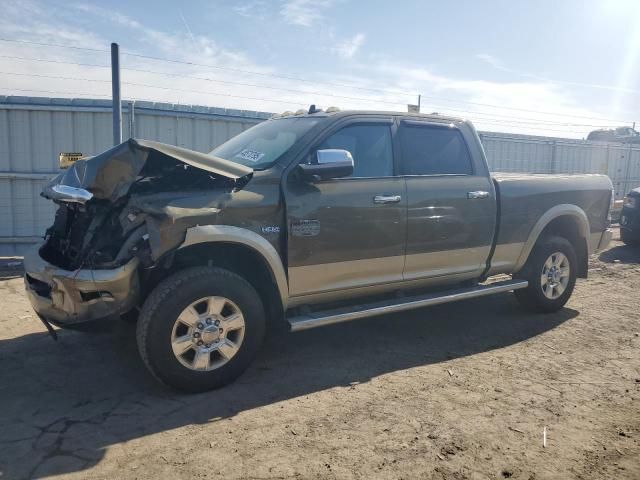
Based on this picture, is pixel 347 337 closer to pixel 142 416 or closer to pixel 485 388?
pixel 485 388

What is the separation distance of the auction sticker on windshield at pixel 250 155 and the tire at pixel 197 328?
3.65 feet

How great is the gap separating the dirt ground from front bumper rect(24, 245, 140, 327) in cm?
31

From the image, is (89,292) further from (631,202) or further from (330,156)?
(631,202)

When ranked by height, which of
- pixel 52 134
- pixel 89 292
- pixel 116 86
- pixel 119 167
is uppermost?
pixel 116 86

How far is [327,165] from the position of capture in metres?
4.24

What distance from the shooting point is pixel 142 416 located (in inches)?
141

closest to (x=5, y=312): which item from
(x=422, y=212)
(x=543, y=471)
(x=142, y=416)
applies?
(x=142, y=416)

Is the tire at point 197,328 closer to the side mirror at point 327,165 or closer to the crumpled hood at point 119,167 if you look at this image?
the crumpled hood at point 119,167

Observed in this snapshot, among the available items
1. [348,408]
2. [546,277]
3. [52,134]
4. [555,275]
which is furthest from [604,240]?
[52,134]

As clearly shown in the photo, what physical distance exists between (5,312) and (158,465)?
3771 mm

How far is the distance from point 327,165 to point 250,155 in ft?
2.73

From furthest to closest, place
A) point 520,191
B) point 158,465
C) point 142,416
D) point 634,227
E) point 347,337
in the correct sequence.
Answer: point 634,227
point 520,191
point 347,337
point 142,416
point 158,465

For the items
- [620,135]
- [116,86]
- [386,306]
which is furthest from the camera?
[620,135]

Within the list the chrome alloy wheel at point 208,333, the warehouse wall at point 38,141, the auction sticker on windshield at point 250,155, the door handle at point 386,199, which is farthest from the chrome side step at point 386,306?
the warehouse wall at point 38,141
